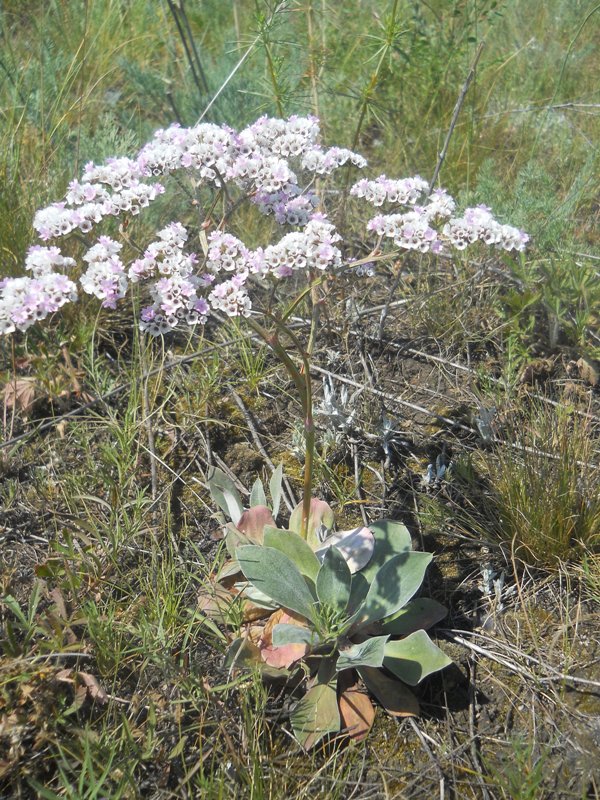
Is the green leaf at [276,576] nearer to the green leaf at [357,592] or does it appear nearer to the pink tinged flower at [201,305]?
the green leaf at [357,592]

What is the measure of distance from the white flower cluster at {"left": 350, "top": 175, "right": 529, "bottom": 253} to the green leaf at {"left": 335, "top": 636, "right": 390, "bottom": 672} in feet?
3.26

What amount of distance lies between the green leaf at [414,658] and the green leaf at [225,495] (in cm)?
59

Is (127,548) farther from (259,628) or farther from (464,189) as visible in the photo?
(464,189)

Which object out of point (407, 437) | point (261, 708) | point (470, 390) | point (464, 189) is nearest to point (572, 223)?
point (464, 189)

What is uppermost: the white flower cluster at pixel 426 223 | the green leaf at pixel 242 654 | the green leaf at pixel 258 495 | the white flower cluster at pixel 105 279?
the white flower cluster at pixel 105 279

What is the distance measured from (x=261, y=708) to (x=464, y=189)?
256cm

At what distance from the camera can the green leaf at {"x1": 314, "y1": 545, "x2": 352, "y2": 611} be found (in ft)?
5.49

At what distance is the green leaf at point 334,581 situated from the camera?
5.49 feet

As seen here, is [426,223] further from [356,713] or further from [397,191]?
[356,713]

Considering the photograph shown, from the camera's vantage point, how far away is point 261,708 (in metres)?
1.66

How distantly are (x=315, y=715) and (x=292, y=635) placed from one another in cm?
21

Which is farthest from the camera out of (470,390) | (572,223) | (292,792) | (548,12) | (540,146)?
(548,12)

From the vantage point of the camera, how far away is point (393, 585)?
1.76 meters

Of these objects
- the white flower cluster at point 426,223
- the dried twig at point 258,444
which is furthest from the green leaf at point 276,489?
the white flower cluster at point 426,223
